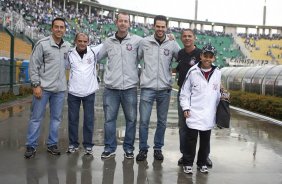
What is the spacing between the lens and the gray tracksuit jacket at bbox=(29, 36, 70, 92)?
5730 mm

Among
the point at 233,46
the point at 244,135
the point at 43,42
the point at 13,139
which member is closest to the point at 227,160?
the point at 244,135

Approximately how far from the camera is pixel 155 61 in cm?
571

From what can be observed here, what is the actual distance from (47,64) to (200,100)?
7.47ft

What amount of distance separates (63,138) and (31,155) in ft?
5.50

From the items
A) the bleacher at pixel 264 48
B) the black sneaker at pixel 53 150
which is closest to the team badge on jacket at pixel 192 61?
the black sneaker at pixel 53 150

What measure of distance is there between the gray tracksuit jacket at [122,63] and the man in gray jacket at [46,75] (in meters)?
0.71

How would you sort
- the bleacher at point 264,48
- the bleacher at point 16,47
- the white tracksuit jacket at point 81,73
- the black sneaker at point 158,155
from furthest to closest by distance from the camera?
the bleacher at point 264,48
the bleacher at point 16,47
the white tracksuit jacket at point 81,73
the black sneaker at point 158,155

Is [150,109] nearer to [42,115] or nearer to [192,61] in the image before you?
[192,61]

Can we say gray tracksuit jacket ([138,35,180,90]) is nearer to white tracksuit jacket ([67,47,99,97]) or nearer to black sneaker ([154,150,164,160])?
white tracksuit jacket ([67,47,99,97])

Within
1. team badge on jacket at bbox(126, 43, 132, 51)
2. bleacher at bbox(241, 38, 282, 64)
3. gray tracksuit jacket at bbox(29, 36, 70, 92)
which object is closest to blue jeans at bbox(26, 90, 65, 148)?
gray tracksuit jacket at bbox(29, 36, 70, 92)

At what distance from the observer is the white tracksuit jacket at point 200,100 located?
516cm

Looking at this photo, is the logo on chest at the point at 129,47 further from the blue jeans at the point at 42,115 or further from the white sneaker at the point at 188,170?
the white sneaker at the point at 188,170

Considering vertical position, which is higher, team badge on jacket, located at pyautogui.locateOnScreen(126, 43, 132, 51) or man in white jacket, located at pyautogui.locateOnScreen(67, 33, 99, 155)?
team badge on jacket, located at pyautogui.locateOnScreen(126, 43, 132, 51)

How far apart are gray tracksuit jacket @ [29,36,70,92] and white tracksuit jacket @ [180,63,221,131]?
6.33 ft
